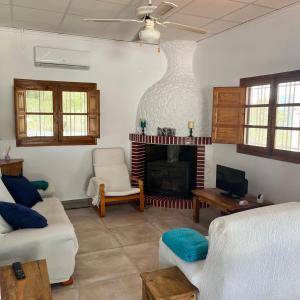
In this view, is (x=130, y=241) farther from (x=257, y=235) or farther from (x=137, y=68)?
(x=137, y=68)

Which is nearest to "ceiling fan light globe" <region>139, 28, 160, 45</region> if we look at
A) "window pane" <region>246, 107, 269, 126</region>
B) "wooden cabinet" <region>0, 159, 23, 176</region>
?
"window pane" <region>246, 107, 269, 126</region>

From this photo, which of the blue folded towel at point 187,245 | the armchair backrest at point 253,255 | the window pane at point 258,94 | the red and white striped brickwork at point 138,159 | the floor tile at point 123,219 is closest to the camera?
the armchair backrest at point 253,255

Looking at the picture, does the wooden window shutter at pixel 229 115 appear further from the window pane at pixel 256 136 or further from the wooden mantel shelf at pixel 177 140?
the wooden mantel shelf at pixel 177 140

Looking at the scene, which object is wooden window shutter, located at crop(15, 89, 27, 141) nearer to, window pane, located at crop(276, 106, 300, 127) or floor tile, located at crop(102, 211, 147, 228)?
floor tile, located at crop(102, 211, 147, 228)

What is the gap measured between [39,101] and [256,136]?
332 centimetres

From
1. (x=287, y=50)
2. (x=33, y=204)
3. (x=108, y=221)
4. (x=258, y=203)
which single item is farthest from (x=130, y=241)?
(x=287, y=50)

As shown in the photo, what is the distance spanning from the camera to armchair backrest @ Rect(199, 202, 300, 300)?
5.26 ft

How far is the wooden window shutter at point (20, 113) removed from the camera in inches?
180

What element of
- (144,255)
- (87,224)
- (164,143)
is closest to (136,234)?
(144,255)

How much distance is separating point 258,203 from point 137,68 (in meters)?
3.14

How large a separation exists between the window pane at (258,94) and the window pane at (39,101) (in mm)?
3046

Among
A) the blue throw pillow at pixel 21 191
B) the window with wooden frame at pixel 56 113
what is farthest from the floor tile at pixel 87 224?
the window with wooden frame at pixel 56 113

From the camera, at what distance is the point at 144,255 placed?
3307mm

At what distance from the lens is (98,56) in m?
5.10
